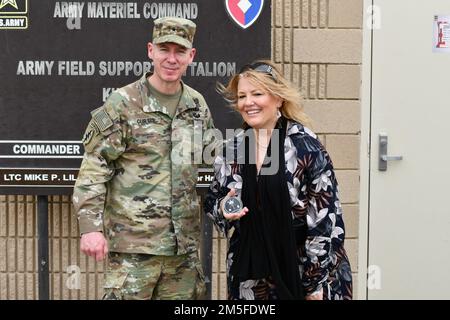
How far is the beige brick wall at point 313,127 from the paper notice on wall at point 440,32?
491 millimetres

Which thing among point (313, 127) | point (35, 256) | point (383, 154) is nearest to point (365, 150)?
point (383, 154)

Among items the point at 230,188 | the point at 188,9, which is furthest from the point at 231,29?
the point at 230,188

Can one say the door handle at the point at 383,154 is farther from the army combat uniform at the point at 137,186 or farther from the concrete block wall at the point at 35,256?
the concrete block wall at the point at 35,256

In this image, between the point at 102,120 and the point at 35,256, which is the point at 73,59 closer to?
the point at 102,120

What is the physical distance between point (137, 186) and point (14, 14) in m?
1.44

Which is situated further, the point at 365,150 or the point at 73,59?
the point at 365,150

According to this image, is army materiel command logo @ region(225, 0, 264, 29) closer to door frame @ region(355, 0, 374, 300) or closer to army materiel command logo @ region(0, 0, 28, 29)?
door frame @ region(355, 0, 374, 300)

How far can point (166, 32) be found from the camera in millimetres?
2941

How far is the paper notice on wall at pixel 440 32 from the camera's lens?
4254 millimetres

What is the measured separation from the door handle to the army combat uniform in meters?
1.73

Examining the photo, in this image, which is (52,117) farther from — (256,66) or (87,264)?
(256,66)

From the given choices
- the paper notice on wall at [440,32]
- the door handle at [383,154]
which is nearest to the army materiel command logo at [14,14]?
the door handle at [383,154]

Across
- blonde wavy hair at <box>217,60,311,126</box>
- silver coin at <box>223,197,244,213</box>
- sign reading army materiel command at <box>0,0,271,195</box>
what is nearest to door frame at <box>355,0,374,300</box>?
sign reading army materiel command at <box>0,0,271,195</box>

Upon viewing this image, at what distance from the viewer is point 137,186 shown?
2.95 m
